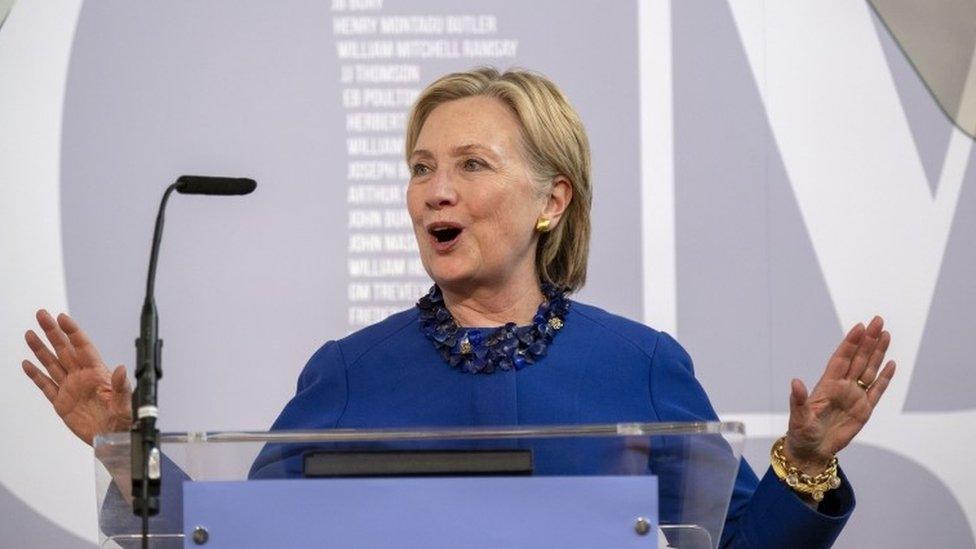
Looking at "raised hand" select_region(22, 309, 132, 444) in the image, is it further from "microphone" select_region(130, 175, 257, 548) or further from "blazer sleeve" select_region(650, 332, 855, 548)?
"blazer sleeve" select_region(650, 332, 855, 548)

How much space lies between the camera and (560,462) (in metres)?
1.75

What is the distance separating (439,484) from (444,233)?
970 mm

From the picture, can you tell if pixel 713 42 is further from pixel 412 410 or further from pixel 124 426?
pixel 124 426

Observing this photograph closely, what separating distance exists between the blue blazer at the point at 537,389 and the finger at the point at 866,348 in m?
0.18

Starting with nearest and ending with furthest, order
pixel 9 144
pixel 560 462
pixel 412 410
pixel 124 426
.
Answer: pixel 560 462
pixel 124 426
pixel 412 410
pixel 9 144

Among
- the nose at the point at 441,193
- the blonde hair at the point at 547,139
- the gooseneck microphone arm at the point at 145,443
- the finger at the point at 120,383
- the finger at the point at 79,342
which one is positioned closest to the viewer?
the gooseneck microphone arm at the point at 145,443

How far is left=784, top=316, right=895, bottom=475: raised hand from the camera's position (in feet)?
7.32

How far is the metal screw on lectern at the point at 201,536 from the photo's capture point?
5.57 ft

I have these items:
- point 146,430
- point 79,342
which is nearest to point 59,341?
point 79,342

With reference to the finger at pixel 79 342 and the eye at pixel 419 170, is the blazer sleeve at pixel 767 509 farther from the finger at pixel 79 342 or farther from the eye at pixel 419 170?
the finger at pixel 79 342

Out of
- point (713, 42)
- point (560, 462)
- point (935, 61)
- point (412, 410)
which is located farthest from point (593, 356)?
point (935, 61)

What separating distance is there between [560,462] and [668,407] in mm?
715

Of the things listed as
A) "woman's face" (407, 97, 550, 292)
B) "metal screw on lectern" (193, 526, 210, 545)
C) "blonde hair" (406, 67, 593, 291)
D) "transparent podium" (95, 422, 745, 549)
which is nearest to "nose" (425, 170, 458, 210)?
"woman's face" (407, 97, 550, 292)

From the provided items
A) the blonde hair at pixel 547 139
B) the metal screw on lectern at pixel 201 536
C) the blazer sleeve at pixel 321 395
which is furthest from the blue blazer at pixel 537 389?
the metal screw on lectern at pixel 201 536
